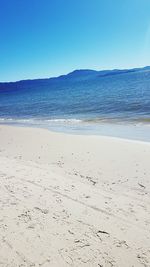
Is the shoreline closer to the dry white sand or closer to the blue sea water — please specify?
the blue sea water

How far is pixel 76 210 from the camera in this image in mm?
5059

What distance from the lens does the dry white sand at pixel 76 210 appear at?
3779mm

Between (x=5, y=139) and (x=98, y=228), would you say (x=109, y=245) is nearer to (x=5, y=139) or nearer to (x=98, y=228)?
(x=98, y=228)

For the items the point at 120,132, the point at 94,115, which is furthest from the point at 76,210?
the point at 94,115

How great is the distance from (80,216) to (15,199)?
1.50 meters

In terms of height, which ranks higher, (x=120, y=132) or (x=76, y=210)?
(x=120, y=132)

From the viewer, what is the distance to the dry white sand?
12.4ft

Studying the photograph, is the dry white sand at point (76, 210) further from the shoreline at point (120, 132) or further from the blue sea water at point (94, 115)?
the blue sea water at point (94, 115)

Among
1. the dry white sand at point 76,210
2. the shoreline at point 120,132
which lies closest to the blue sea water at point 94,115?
the shoreline at point 120,132

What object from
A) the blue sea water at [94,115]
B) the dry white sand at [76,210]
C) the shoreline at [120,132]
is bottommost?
the dry white sand at [76,210]

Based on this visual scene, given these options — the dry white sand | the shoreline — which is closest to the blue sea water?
the shoreline

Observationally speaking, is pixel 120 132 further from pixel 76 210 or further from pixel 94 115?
pixel 94 115

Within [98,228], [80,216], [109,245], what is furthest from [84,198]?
[109,245]

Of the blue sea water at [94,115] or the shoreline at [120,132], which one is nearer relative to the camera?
the shoreline at [120,132]
